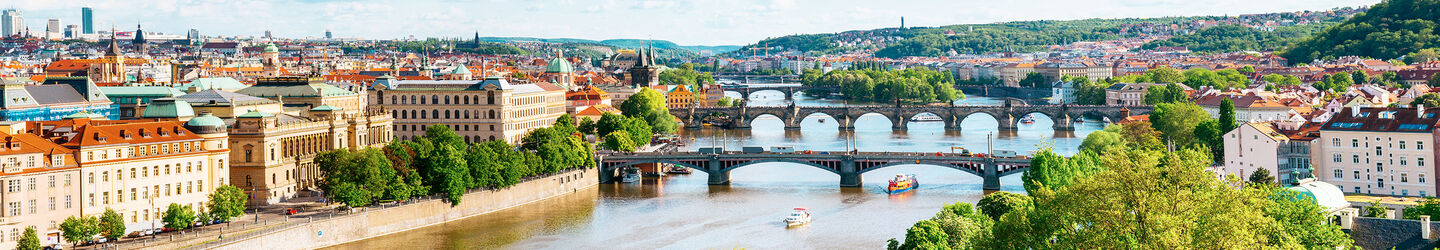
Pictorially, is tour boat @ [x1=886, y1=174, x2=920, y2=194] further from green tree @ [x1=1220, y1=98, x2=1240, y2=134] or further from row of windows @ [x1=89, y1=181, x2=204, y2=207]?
row of windows @ [x1=89, y1=181, x2=204, y2=207]

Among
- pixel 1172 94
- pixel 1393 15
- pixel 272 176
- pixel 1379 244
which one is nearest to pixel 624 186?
pixel 272 176

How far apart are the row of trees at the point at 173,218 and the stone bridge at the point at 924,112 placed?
64887mm

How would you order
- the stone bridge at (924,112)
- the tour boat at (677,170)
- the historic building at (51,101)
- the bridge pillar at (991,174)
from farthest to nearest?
the stone bridge at (924,112)
the tour boat at (677,170)
the bridge pillar at (991,174)
the historic building at (51,101)

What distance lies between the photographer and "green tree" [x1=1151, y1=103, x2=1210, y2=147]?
69.8 metres

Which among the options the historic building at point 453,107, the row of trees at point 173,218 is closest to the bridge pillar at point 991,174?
the historic building at point 453,107

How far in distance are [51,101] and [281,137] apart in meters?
10.8

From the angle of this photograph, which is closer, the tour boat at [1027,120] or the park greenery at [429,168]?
the park greenery at [429,168]

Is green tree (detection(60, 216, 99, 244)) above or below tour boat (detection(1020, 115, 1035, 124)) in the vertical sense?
below

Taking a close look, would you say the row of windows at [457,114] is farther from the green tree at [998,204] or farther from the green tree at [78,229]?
the green tree at [78,229]

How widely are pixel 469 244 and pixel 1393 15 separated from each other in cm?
12664

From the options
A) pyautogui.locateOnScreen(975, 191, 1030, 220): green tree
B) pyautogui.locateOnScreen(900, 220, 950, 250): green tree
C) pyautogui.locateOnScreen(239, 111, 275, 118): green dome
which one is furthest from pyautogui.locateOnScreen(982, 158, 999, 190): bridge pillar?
pyautogui.locateOnScreen(239, 111, 275, 118): green dome

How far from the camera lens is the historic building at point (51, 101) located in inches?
2072

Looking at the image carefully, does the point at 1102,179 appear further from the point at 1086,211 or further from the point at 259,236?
the point at 259,236

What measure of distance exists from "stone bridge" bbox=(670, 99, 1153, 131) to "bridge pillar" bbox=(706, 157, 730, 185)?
41.2 m
